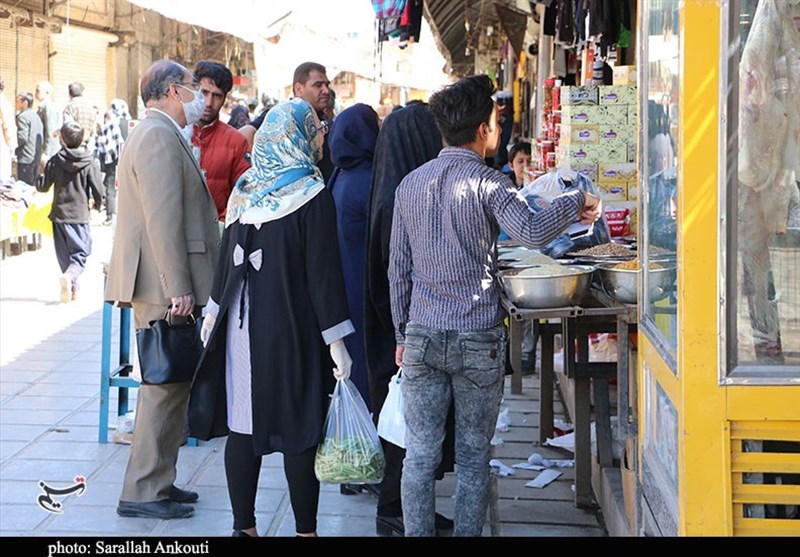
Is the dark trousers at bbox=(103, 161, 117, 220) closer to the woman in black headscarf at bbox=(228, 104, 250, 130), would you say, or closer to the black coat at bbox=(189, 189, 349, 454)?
the woman in black headscarf at bbox=(228, 104, 250, 130)

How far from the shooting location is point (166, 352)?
15.7 feet

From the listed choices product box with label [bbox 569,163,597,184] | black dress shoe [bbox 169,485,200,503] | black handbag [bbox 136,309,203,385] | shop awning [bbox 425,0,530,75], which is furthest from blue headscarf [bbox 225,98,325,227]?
shop awning [bbox 425,0,530,75]

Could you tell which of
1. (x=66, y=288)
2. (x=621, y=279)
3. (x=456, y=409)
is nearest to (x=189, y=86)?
(x=456, y=409)

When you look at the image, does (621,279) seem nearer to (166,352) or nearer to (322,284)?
(322,284)

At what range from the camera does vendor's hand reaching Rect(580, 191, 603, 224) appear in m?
3.68

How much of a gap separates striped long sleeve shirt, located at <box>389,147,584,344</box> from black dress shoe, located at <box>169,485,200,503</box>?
1938 mm

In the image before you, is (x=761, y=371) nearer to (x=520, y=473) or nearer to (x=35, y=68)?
(x=520, y=473)

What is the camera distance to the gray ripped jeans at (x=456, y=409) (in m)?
3.65

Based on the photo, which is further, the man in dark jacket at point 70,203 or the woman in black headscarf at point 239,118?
the man in dark jacket at point 70,203

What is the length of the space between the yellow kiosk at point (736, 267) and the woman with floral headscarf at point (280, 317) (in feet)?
5.17

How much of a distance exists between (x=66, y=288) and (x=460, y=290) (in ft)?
24.4

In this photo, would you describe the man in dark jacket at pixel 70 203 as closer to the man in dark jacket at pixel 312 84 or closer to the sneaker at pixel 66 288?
the sneaker at pixel 66 288

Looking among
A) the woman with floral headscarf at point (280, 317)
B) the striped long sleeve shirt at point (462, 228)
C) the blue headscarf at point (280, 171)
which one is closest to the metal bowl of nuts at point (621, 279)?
the striped long sleeve shirt at point (462, 228)

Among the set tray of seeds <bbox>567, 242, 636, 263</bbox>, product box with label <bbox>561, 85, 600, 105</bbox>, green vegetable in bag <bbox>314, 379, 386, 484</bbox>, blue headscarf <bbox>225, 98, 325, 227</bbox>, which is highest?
product box with label <bbox>561, 85, 600, 105</bbox>
